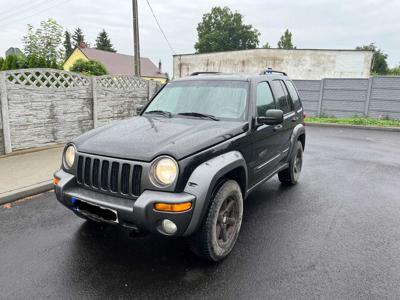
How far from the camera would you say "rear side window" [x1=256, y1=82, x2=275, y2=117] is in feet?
12.6

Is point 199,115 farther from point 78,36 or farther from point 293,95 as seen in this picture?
point 78,36

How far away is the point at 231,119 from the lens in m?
3.52

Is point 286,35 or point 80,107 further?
point 286,35

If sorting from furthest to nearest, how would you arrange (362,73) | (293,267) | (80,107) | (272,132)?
1. (362,73)
2. (80,107)
3. (272,132)
4. (293,267)

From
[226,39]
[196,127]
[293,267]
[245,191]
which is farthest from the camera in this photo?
[226,39]

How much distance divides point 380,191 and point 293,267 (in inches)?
127

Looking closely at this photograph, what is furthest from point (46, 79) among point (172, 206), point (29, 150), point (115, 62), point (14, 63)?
point (115, 62)

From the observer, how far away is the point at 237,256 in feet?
10.4

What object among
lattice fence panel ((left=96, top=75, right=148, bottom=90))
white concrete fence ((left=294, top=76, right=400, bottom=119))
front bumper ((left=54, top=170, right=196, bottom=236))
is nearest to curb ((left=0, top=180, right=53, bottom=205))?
front bumper ((left=54, top=170, right=196, bottom=236))

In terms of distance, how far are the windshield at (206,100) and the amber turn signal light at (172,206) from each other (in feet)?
4.51

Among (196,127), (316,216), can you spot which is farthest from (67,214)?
(316,216)

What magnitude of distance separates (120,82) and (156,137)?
22.3ft

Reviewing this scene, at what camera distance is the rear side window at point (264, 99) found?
3.84 meters

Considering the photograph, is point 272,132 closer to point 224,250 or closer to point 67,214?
point 224,250
